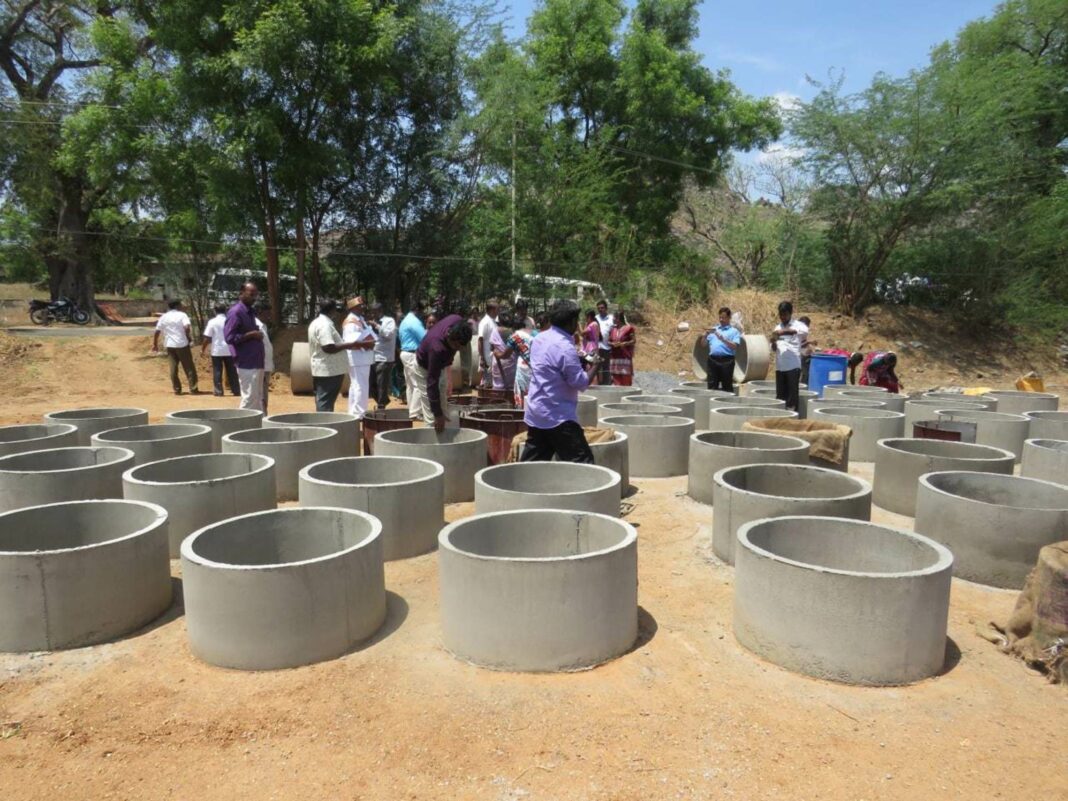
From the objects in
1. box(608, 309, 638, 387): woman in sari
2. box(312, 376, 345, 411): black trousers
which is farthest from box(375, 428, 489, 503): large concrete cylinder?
box(608, 309, 638, 387): woman in sari

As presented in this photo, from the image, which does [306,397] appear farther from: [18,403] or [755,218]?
[755,218]

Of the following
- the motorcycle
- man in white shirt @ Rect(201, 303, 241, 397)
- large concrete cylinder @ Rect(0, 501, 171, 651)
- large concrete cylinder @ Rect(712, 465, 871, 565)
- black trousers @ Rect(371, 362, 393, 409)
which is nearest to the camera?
large concrete cylinder @ Rect(0, 501, 171, 651)

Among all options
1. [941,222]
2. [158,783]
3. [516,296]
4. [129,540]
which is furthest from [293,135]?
[941,222]

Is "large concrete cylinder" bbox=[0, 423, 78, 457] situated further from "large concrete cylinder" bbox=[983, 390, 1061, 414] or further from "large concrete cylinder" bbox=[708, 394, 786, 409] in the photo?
"large concrete cylinder" bbox=[983, 390, 1061, 414]

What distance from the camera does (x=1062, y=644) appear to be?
337cm

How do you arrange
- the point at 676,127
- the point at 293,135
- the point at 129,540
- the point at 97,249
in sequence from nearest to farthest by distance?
the point at 129,540, the point at 293,135, the point at 676,127, the point at 97,249

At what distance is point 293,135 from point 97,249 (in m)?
16.6

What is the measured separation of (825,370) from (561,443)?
7917 mm

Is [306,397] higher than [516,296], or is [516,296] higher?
[516,296]

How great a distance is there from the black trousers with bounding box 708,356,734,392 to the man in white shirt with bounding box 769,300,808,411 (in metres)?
1.22

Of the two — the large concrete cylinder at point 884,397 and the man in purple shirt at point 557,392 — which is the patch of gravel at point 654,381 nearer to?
the large concrete cylinder at point 884,397

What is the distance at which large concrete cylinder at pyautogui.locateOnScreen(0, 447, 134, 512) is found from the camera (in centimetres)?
500

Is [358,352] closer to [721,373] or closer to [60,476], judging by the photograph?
[60,476]

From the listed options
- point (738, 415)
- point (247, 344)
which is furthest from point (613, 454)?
point (247, 344)
